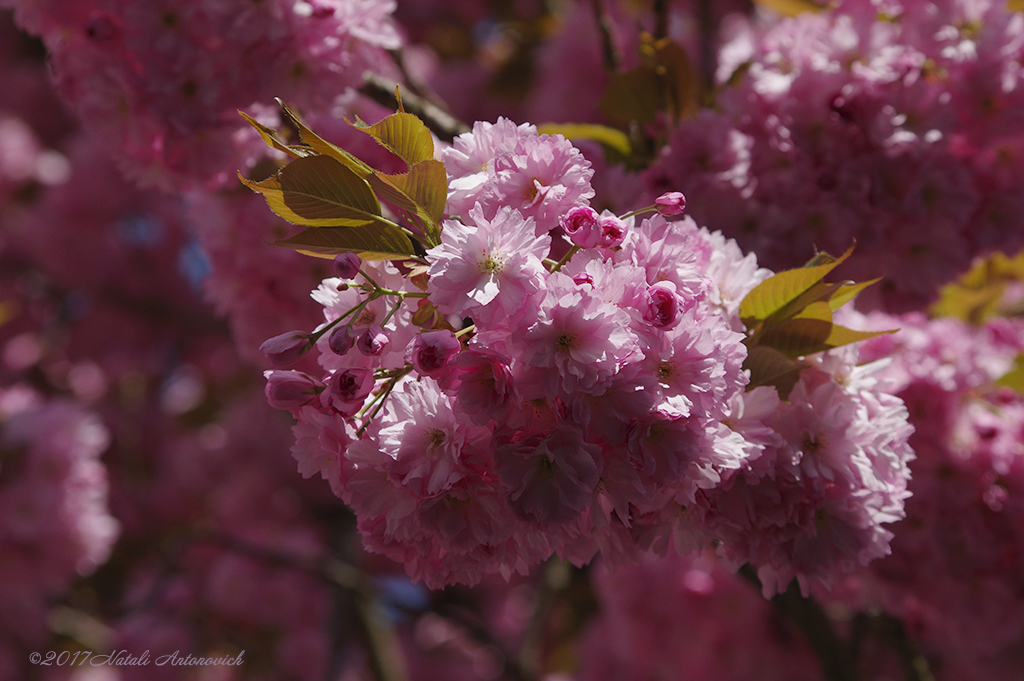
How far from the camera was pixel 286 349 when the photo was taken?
87 centimetres

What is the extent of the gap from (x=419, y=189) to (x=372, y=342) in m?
0.19

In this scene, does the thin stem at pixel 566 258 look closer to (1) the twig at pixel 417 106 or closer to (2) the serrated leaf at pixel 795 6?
(1) the twig at pixel 417 106

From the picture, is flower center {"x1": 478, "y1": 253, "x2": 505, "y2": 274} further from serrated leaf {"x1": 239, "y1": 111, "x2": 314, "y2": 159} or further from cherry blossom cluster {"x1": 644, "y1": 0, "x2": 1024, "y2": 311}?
cherry blossom cluster {"x1": 644, "y1": 0, "x2": 1024, "y2": 311}

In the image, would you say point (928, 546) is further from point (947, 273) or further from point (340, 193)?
point (340, 193)

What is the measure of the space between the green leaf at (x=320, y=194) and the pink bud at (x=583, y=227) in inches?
9.2

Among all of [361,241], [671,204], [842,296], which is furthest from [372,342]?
[842,296]

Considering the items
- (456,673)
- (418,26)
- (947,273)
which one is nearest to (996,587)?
(947,273)

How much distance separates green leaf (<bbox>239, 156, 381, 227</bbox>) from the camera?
87 cm

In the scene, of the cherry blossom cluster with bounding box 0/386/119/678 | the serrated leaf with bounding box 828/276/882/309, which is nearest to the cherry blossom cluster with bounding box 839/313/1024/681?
the serrated leaf with bounding box 828/276/882/309

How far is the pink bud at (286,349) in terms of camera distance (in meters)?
0.87

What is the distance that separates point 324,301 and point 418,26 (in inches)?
152

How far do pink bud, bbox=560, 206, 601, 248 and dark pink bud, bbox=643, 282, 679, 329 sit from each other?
84mm

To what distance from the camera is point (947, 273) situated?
141 centimetres

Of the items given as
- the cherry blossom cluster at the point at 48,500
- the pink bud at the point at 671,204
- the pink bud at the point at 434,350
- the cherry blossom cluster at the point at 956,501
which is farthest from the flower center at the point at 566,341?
the cherry blossom cluster at the point at 48,500
